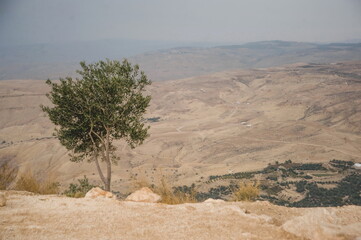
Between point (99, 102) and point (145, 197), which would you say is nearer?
point (145, 197)

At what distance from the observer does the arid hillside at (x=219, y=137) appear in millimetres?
94125

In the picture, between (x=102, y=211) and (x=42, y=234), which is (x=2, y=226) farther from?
(x=102, y=211)

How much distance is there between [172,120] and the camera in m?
176

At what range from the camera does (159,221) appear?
8.30 metres

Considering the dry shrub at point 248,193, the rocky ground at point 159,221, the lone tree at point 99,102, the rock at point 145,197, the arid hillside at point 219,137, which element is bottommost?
the arid hillside at point 219,137

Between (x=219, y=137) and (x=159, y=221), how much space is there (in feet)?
392

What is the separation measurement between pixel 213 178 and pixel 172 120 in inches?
3961

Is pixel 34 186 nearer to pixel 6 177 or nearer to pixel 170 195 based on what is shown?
pixel 6 177

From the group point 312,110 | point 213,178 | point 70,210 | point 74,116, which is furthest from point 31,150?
point 312,110

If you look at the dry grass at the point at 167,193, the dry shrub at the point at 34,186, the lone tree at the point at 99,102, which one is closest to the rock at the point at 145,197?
the dry grass at the point at 167,193

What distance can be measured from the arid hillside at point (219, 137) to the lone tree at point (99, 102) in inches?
1631

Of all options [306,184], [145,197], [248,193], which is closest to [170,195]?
[145,197]

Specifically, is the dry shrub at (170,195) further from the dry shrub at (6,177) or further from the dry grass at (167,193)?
the dry shrub at (6,177)

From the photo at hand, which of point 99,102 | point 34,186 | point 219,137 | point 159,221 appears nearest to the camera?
point 159,221
